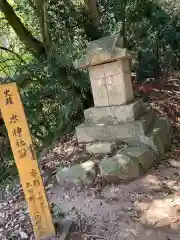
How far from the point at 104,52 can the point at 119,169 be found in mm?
1734

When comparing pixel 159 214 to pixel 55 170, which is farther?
pixel 55 170

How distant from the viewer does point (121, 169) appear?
4246 millimetres

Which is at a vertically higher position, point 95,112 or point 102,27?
point 102,27

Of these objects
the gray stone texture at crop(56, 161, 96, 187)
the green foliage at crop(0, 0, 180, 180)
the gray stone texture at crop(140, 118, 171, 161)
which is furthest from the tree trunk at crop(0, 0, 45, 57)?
the gray stone texture at crop(56, 161, 96, 187)

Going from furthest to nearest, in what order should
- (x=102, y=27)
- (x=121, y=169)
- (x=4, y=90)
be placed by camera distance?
(x=102, y=27) < (x=121, y=169) < (x=4, y=90)

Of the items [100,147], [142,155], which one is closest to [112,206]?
[142,155]

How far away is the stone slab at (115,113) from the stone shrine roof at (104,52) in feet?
2.38

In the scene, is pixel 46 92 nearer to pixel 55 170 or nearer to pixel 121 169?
pixel 55 170

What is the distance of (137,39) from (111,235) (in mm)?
7036

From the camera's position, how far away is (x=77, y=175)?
4.32m

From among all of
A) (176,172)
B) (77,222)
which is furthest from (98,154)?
(77,222)

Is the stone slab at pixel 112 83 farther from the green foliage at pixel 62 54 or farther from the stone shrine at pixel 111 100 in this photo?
the green foliage at pixel 62 54

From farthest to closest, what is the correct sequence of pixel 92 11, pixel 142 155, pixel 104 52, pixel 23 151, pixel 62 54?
pixel 92 11 < pixel 62 54 < pixel 104 52 < pixel 142 155 < pixel 23 151

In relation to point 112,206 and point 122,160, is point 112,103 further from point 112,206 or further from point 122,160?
point 112,206
